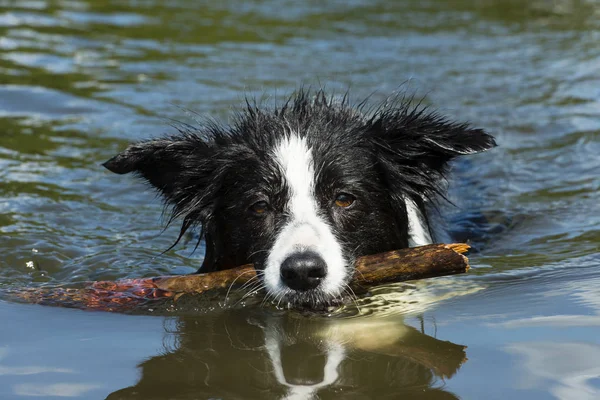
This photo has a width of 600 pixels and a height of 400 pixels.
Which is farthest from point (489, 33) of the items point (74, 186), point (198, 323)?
point (198, 323)

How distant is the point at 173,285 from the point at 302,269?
32.7 inches

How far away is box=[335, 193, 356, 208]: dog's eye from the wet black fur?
23mm

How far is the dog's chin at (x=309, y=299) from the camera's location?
171 inches

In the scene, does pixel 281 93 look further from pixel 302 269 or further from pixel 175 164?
pixel 302 269

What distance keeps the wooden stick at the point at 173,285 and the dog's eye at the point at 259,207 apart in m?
0.32

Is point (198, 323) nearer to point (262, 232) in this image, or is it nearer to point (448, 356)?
point (262, 232)

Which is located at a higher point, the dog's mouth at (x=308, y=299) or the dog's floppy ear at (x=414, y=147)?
the dog's floppy ear at (x=414, y=147)

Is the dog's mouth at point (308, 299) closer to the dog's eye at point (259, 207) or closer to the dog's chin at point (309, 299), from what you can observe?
the dog's chin at point (309, 299)

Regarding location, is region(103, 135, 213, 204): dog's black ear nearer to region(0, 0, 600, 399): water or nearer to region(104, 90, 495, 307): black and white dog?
region(104, 90, 495, 307): black and white dog

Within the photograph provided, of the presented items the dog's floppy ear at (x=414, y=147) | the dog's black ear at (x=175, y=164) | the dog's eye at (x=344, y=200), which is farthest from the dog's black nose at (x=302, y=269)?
the dog's black ear at (x=175, y=164)

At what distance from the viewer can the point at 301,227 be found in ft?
14.4

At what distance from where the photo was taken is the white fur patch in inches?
213

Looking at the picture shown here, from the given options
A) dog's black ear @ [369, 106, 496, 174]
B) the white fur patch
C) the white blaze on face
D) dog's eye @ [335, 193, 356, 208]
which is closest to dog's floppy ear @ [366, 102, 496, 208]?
dog's black ear @ [369, 106, 496, 174]

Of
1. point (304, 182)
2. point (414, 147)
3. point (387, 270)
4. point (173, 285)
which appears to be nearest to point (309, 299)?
point (387, 270)
